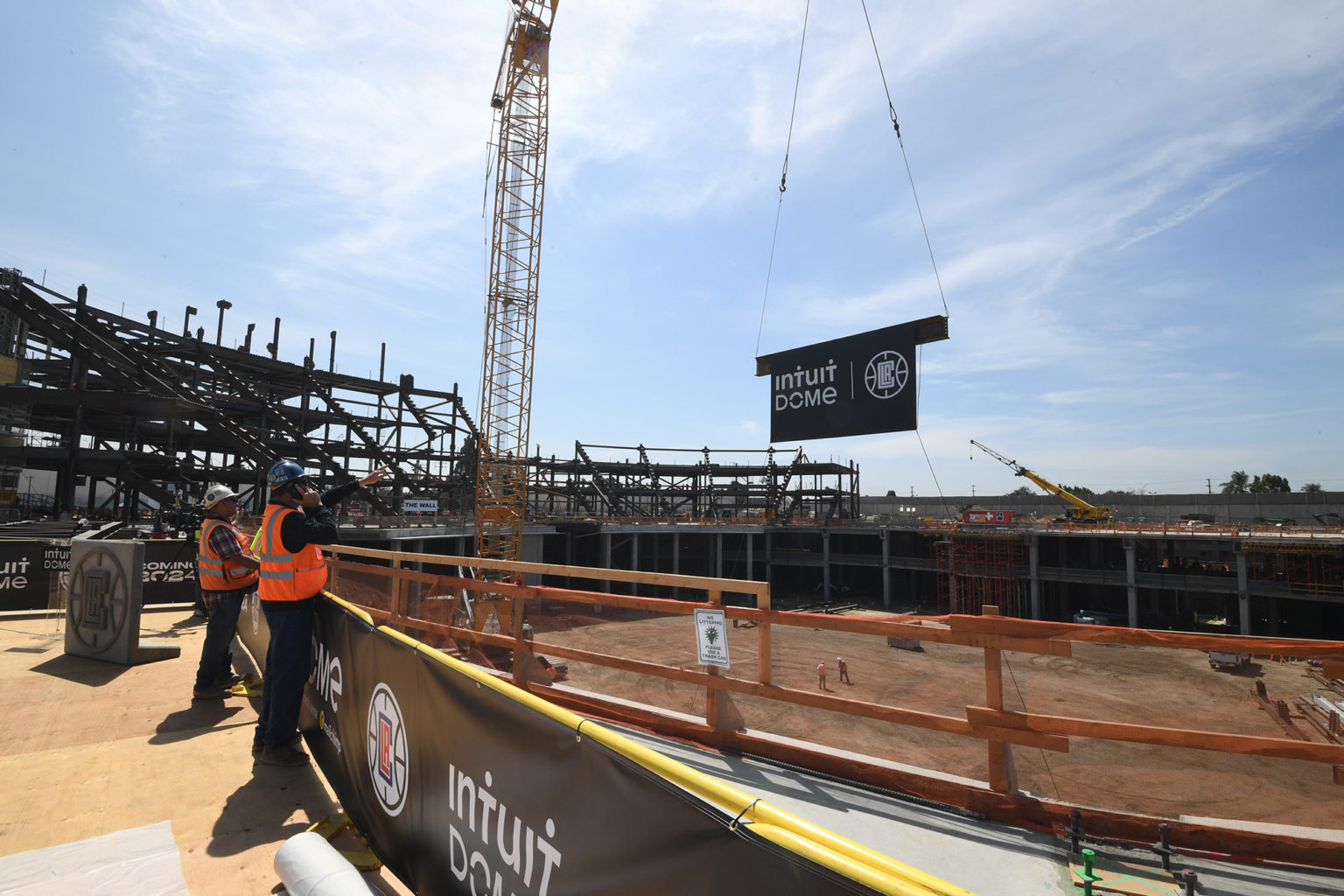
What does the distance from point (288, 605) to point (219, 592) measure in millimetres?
2297

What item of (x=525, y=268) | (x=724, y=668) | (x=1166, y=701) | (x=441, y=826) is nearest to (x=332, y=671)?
(x=441, y=826)

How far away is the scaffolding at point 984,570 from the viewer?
4053 cm

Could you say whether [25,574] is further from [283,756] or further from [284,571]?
[284,571]

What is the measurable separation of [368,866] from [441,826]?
1300 mm

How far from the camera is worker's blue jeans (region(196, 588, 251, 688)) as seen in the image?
6074mm

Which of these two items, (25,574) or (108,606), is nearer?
(108,606)

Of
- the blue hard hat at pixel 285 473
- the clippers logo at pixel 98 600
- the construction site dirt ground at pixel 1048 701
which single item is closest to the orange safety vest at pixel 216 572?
the clippers logo at pixel 98 600

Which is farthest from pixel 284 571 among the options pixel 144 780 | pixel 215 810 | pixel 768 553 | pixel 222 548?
pixel 768 553

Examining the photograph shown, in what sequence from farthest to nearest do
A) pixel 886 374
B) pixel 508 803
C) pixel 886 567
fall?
1. pixel 886 567
2. pixel 886 374
3. pixel 508 803

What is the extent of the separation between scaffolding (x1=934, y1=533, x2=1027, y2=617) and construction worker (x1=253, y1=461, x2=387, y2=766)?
4079cm

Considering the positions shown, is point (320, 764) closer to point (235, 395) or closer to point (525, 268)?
point (525, 268)

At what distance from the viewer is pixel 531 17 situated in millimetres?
39500

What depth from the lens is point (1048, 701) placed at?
171 inches

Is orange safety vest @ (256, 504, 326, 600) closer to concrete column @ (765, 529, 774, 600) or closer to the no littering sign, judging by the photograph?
the no littering sign
